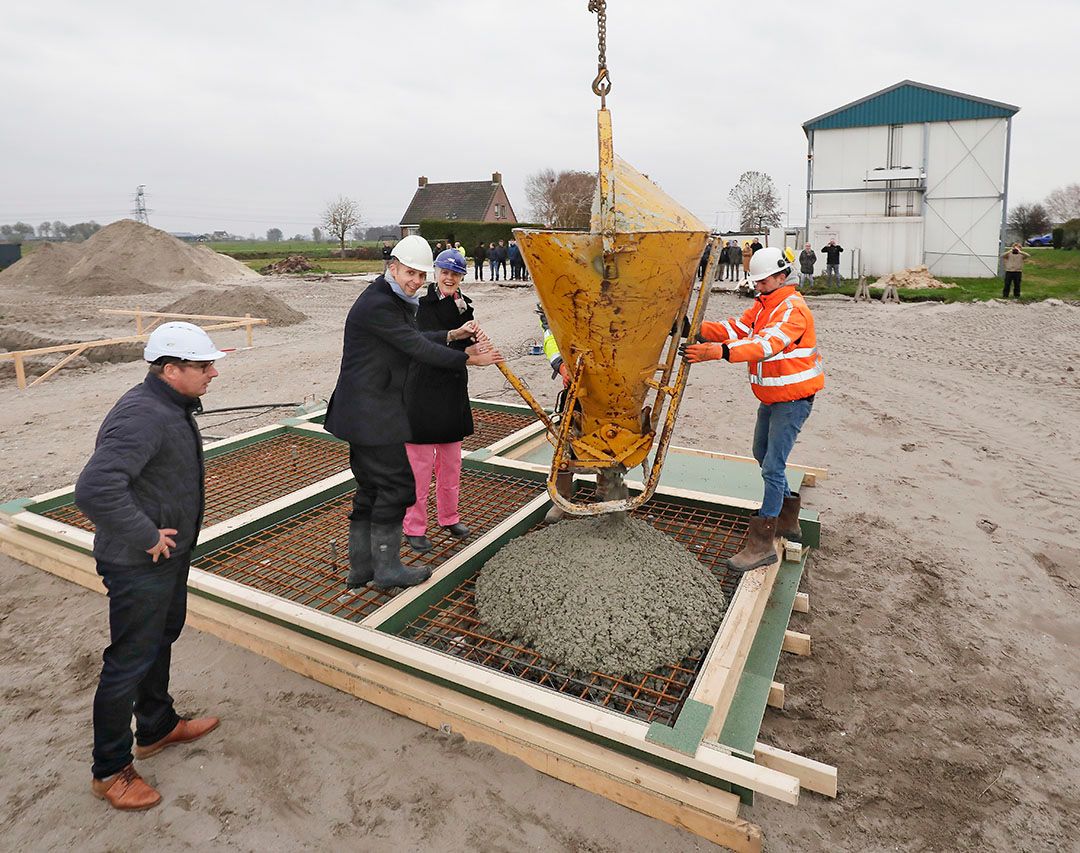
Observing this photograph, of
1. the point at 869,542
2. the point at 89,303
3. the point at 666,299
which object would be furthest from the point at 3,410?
the point at 89,303

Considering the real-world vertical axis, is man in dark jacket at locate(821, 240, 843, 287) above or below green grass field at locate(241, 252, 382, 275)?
below

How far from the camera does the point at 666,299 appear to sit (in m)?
3.09

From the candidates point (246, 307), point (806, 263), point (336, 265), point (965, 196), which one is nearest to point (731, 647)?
point (246, 307)

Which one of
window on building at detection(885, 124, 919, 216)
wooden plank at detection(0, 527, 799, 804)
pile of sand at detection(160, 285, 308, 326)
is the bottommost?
wooden plank at detection(0, 527, 799, 804)

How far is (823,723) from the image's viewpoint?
10.1 ft

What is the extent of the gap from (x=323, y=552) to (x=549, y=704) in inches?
78.1

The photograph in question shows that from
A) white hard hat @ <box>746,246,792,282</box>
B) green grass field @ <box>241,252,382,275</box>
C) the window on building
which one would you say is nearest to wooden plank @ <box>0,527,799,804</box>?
white hard hat @ <box>746,246,792,282</box>

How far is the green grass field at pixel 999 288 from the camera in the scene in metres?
16.7

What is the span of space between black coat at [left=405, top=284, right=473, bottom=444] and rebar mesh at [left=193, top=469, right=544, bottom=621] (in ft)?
2.38

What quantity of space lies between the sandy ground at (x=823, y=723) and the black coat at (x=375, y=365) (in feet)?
3.78

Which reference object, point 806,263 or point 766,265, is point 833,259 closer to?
point 806,263

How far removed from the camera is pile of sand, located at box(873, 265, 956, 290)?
63.5ft

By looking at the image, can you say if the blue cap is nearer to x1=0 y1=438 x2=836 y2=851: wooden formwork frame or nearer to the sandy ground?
x1=0 y1=438 x2=836 y2=851: wooden formwork frame

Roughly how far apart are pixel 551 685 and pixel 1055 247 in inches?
Result: 1543
